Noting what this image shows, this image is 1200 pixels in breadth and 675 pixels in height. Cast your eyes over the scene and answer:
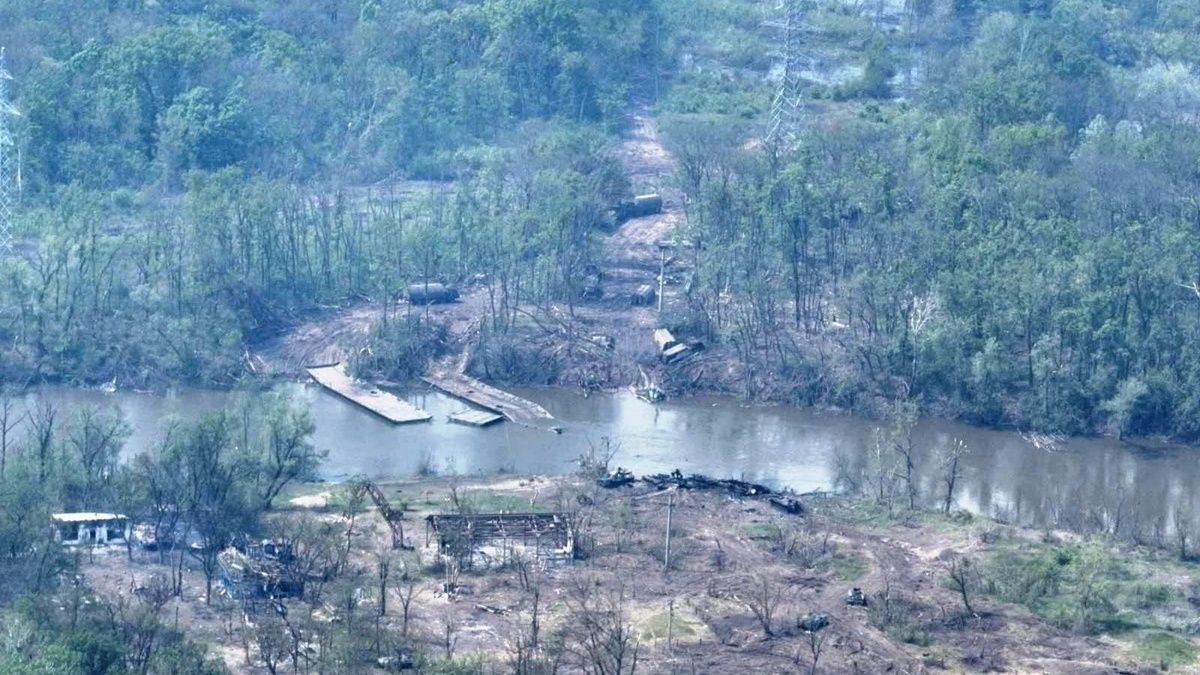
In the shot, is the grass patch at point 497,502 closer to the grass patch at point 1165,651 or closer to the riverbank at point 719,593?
the riverbank at point 719,593

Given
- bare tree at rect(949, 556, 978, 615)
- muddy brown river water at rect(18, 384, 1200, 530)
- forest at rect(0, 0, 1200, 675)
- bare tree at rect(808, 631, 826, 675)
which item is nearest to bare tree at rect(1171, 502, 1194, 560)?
muddy brown river water at rect(18, 384, 1200, 530)

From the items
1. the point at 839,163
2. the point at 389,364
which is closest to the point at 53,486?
the point at 389,364

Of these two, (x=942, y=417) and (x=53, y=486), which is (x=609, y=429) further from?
(x=53, y=486)

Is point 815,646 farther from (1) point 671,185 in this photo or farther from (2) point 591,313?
(1) point 671,185

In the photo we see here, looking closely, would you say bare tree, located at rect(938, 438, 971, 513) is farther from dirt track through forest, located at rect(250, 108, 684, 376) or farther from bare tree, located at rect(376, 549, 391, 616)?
bare tree, located at rect(376, 549, 391, 616)

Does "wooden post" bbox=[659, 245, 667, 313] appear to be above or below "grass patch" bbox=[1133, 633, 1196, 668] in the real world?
above

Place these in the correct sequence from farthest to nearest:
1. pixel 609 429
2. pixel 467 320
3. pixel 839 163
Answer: pixel 839 163 < pixel 467 320 < pixel 609 429

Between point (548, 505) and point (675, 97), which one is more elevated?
point (675, 97)
